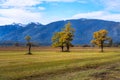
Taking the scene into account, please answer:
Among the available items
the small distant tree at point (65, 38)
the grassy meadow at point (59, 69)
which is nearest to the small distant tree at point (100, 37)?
the small distant tree at point (65, 38)

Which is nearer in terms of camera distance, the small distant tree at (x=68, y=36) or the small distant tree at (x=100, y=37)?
the small distant tree at (x=68, y=36)

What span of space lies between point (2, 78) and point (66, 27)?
131 meters

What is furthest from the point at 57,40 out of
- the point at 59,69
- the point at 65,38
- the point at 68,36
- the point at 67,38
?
the point at 59,69

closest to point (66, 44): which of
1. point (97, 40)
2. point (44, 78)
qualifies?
point (97, 40)

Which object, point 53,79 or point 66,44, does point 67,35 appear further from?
point 53,79

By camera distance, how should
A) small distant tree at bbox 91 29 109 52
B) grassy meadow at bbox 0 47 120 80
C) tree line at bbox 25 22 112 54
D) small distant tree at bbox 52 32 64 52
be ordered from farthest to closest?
small distant tree at bbox 91 29 109 52 → small distant tree at bbox 52 32 64 52 → tree line at bbox 25 22 112 54 → grassy meadow at bbox 0 47 120 80

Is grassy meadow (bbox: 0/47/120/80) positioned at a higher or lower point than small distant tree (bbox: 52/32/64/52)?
lower

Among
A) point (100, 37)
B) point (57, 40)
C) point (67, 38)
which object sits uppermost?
point (100, 37)

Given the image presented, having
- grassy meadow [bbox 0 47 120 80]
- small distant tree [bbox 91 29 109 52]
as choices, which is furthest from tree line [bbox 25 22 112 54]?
grassy meadow [bbox 0 47 120 80]

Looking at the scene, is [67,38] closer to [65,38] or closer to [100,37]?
[65,38]

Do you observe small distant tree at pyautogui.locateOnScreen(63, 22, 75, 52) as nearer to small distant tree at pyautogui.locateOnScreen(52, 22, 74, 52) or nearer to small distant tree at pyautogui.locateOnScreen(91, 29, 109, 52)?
small distant tree at pyautogui.locateOnScreen(52, 22, 74, 52)

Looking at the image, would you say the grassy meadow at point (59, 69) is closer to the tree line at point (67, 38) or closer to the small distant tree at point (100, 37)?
the tree line at point (67, 38)

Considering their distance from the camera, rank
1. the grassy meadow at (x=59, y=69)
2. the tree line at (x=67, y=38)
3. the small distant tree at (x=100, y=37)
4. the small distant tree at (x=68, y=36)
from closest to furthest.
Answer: the grassy meadow at (x=59, y=69) → the small distant tree at (x=68, y=36) → the tree line at (x=67, y=38) → the small distant tree at (x=100, y=37)

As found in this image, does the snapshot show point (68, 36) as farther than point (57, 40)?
No
